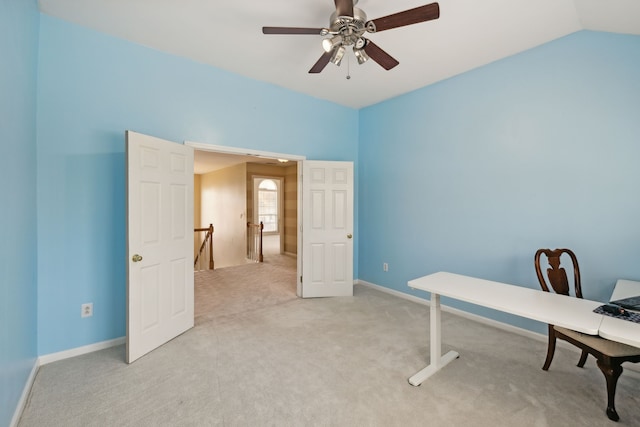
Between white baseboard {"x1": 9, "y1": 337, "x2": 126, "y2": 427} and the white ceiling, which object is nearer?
white baseboard {"x1": 9, "y1": 337, "x2": 126, "y2": 427}

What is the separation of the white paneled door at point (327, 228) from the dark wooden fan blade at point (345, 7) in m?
2.31

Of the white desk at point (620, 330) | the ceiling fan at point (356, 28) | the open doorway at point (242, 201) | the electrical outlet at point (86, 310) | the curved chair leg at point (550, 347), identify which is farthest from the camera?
the open doorway at point (242, 201)

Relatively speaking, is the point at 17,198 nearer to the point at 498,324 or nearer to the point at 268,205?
the point at 498,324

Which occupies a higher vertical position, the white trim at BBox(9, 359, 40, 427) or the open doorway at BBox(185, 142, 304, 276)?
the open doorway at BBox(185, 142, 304, 276)

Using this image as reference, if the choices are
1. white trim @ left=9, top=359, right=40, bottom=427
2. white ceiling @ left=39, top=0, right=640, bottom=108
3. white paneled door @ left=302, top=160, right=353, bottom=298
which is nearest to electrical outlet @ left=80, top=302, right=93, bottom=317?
white trim @ left=9, top=359, right=40, bottom=427

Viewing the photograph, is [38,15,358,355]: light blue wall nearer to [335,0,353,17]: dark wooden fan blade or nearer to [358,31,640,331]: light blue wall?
[335,0,353,17]: dark wooden fan blade

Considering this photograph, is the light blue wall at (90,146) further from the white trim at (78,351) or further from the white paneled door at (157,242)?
the white paneled door at (157,242)

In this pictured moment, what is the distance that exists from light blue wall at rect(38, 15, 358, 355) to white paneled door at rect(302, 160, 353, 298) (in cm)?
170

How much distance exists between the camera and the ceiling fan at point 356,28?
5.93ft

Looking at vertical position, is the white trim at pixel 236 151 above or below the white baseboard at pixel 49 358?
above

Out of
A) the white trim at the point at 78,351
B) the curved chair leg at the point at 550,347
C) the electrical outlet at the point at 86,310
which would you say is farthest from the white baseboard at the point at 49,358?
the curved chair leg at the point at 550,347

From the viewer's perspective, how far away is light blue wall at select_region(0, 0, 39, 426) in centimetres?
156

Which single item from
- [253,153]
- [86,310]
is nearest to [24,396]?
[86,310]

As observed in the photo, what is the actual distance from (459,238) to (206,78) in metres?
3.63
